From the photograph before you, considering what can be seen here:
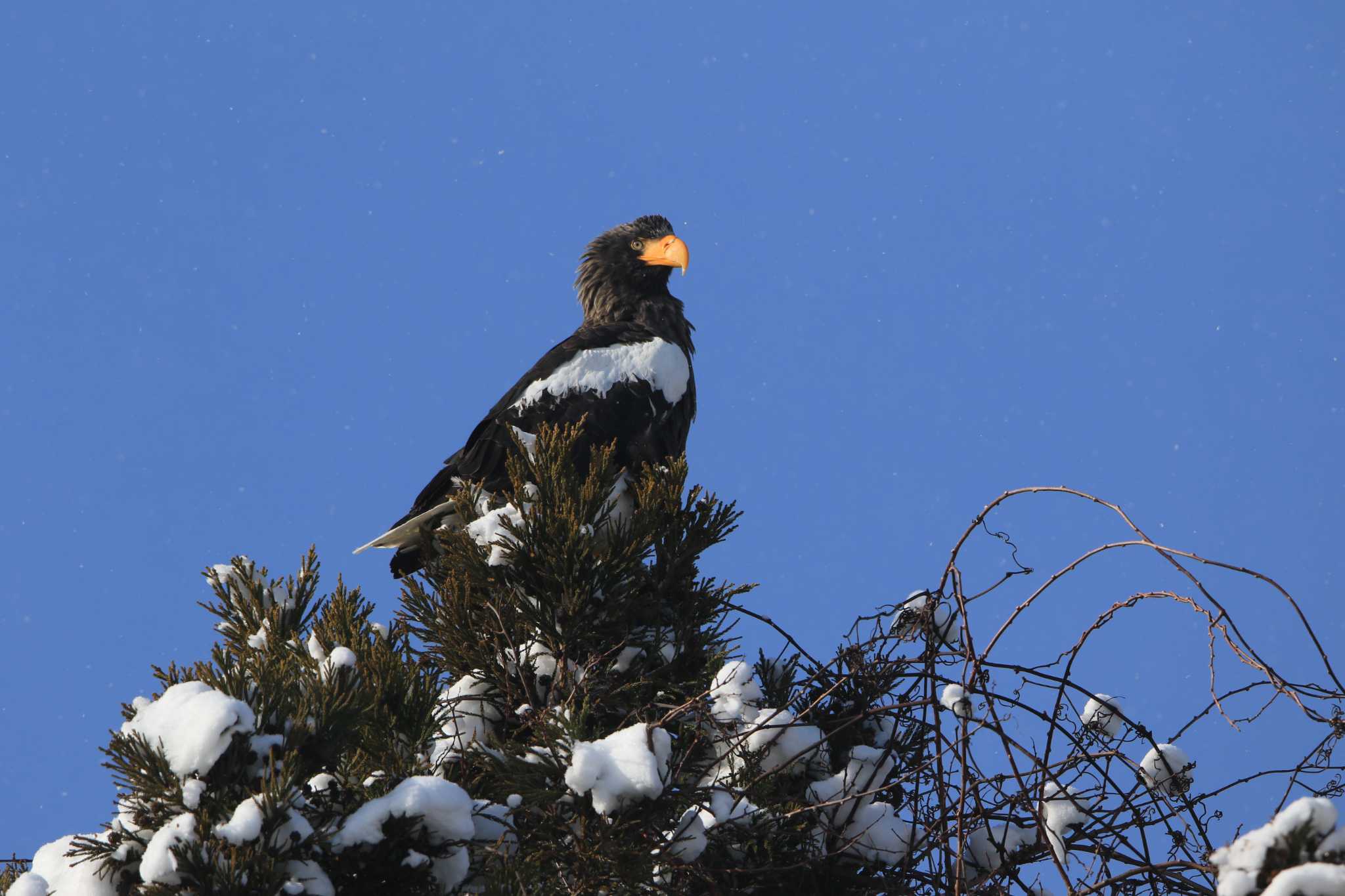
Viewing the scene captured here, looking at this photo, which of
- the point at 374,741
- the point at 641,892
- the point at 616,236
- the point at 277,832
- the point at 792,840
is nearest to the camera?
the point at 277,832

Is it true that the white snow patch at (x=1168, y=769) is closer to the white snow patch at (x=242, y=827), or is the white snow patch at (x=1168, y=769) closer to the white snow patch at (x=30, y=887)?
the white snow patch at (x=242, y=827)

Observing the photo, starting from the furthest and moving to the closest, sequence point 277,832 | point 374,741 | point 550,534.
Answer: point 550,534 < point 374,741 < point 277,832

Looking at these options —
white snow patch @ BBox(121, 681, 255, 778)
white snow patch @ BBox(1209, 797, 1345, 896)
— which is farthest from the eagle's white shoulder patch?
white snow patch @ BBox(1209, 797, 1345, 896)

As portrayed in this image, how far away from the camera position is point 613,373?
16.8 ft

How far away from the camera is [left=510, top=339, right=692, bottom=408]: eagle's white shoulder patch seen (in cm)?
504

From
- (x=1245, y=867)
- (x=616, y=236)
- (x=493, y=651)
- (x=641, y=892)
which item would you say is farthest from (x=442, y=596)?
(x=616, y=236)

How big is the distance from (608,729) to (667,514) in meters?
0.64

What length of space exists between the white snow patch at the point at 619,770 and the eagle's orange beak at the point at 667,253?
401 centimetres

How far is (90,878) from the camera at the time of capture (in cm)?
212

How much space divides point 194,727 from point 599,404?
304 centimetres

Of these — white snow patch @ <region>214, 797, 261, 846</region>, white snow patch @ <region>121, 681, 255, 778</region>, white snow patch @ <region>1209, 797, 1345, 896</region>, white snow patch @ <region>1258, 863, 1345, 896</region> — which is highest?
white snow patch @ <region>121, 681, 255, 778</region>

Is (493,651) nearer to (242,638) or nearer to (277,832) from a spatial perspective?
(242,638)

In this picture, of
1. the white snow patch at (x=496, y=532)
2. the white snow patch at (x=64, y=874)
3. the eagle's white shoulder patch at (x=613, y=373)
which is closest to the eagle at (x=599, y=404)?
the eagle's white shoulder patch at (x=613, y=373)

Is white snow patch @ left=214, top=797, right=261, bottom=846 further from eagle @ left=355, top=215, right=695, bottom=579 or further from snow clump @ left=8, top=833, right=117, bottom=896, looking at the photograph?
eagle @ left=355, top=215, right=695, bottom=579
